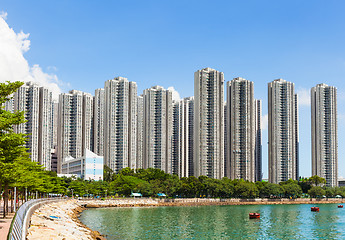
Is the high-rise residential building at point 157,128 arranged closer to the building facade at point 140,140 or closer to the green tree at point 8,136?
the building facade at point 140,140

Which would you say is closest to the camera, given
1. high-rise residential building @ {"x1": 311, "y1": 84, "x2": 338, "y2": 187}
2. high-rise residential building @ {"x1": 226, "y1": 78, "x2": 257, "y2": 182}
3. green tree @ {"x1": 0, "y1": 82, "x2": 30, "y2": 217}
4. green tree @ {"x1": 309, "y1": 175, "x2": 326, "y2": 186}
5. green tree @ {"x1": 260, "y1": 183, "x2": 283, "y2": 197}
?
green tree @ {"x1": 0, "y1": 82, "x2": 30, "y2": 217}

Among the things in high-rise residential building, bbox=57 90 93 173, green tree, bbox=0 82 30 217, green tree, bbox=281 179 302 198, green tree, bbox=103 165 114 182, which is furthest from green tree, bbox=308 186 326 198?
green tree, bbox=0 82 30 217

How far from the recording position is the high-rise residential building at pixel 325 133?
152m

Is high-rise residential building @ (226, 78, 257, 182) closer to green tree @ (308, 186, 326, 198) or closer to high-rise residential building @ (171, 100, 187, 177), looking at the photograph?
green tree @ (308, 186, 326, 198)

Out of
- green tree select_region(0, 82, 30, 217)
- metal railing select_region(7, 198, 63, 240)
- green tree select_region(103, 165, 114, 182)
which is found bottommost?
green tree select_region(103, 165, 114, 182)

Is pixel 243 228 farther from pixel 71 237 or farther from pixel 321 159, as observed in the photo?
pixel 321 159

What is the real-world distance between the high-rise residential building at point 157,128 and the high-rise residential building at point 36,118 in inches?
1378

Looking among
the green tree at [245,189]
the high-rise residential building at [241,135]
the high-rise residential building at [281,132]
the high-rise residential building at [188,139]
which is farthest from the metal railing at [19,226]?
the high-rise residential building at [188,139]

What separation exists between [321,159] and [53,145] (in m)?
108

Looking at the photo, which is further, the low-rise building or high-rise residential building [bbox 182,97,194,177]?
high-rise residential building [bbox 182,97,194,177]

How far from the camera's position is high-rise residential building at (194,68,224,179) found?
140m

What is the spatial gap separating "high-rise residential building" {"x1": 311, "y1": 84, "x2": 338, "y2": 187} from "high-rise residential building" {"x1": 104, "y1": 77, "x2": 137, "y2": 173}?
68.8m

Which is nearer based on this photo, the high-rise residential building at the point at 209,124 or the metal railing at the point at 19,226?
the metal railing at the point at 19,226

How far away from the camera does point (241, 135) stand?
147 meters
